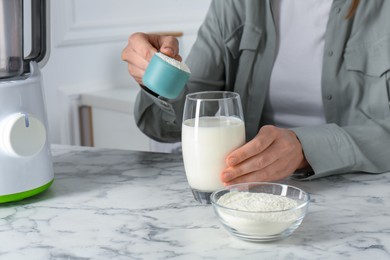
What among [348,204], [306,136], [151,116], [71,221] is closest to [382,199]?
[348,204]

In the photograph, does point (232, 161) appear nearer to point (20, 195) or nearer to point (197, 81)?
point (20, 195)

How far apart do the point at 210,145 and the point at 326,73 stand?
52 cm

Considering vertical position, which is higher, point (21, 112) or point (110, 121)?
point (21, 112)

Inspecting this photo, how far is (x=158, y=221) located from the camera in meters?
0.96

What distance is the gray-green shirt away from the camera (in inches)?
49.4

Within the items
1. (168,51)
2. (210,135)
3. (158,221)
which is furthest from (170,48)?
(158,221)

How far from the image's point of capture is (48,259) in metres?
0.84

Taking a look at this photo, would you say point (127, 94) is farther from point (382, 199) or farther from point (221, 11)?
point (382, 199)

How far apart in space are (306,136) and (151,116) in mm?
408

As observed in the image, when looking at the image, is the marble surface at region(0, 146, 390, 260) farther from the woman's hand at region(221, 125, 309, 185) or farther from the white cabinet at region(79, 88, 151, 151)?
the white cabinet at region(79, 88, 151, 151)

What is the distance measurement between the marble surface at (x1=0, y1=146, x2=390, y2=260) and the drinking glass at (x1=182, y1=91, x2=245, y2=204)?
5 centimetres

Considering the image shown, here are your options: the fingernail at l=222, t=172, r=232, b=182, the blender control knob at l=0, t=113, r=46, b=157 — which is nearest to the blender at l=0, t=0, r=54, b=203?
the blender control knob at l=0, t=113, r=46, b=157

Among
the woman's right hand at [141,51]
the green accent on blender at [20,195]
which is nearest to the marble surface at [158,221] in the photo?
the green accent on blender at [20,195]

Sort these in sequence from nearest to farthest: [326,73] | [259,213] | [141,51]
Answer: [259,213] → [141,51] → [326,73]
